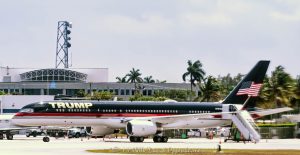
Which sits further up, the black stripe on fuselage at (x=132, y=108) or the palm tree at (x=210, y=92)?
the palm tree at (x=210, y=92)

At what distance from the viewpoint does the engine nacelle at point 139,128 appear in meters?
75.2

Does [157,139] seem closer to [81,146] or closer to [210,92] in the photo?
[81,146]

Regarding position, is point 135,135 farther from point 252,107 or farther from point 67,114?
point 252,107

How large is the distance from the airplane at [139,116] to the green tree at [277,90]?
46495 mm

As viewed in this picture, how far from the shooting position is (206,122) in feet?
266

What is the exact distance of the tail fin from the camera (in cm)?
8431

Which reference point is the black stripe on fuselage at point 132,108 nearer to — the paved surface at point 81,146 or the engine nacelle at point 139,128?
the engine nacelle at point 139,128

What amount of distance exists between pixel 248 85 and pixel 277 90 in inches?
1875

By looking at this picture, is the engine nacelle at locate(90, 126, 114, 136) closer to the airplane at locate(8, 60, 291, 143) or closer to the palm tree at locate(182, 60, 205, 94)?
the airplane at locate(8, 60, 291, 143)

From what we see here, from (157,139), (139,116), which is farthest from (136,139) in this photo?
(139,116)

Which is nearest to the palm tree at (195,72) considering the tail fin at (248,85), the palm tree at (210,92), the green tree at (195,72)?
the green tree at (195,72)

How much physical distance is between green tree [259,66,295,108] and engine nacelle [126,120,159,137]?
5682cm

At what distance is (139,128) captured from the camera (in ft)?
247

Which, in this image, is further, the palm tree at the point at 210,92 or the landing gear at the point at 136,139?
the palm tree at the point at 210,92
